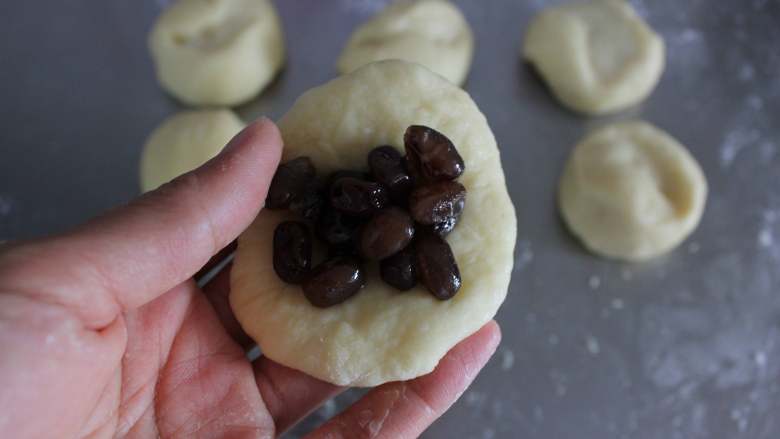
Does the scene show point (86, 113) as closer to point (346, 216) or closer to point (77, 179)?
point (77, 179)

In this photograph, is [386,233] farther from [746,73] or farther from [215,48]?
[746,73]

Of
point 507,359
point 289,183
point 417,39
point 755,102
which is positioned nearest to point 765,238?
point 755,102

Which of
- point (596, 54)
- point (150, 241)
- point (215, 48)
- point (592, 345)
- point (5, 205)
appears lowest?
point (592, 345)

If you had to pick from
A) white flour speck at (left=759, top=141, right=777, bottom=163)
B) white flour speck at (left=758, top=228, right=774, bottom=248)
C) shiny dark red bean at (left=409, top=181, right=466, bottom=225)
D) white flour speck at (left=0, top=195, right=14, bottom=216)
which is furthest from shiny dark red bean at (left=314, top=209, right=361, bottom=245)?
white flour speck at (left=759, top=141, right=777, bottom=163)

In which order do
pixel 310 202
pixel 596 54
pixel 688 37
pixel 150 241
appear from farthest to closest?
pixel 688 37, pixel 596 54, pixel 310 202, pixel 150 241

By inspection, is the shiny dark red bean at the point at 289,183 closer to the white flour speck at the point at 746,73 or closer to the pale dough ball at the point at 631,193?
the pale dough ball at the point at 631,193

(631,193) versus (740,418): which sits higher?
(631,193)

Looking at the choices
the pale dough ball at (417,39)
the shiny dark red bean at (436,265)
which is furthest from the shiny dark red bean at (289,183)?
the pale dough ball at (417,39)
